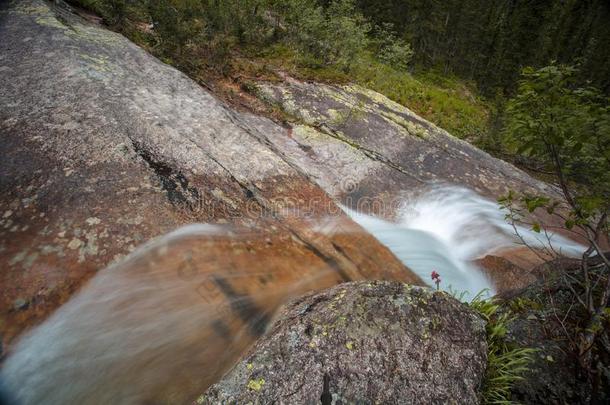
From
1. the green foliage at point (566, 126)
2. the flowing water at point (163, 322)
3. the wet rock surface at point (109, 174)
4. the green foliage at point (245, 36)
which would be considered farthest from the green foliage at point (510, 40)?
the flowing water at point (163, 322)

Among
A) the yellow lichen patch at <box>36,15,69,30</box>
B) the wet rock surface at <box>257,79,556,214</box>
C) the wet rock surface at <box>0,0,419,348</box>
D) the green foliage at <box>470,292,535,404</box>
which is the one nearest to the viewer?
the green foliage at <box>470,292,535,404</box>

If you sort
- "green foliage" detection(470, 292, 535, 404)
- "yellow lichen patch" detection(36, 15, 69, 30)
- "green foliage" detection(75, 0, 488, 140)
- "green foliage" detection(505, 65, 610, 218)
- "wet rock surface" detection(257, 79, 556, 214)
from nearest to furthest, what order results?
"green foliage" detection(470, 292, 535, 404)
"green foliage" detection(505, 65, 610, 218)
"yellow lichen patch" detection(36, 15, 69, 30)
"wet rock surface" detection(257, 79, 556, 214)
"green foliage" detection(75, 0, 488, 140)

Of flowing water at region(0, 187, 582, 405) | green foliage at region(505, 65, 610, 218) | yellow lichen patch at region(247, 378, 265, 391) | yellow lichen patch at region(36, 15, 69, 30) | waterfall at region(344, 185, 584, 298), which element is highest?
green foliage at region(505, 65, 610, 218)

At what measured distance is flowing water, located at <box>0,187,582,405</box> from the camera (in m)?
2.27

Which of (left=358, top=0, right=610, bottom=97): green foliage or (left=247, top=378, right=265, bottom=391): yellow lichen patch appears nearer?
(left=247, top=378, right=265, bottom=391): yellow lichen patch

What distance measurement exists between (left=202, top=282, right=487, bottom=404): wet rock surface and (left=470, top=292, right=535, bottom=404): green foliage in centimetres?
12

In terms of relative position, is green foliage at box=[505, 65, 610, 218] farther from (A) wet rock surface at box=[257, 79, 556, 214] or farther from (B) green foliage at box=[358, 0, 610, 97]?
(B) green foliage at box=[358, 0, 610, 97]

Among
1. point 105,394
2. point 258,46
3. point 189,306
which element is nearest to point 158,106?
point 189,306

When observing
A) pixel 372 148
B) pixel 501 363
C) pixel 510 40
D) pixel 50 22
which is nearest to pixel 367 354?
pixel 501 363

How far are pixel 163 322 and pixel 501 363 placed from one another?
8.65 ft

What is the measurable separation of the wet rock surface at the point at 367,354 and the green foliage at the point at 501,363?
0.40 feet

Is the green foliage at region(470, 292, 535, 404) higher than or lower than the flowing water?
higher

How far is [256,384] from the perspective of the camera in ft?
6.35

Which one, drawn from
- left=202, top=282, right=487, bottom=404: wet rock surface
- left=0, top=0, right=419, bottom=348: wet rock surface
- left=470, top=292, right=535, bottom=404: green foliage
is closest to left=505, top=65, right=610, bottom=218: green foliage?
left=470, top=292, right=535, bottom=404: green foliage
